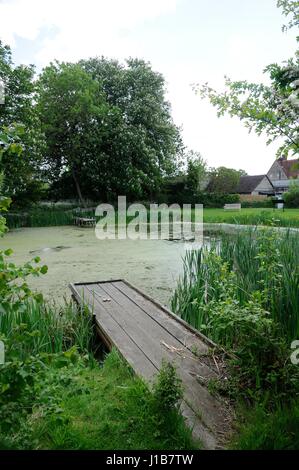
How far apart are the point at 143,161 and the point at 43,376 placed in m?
13.8

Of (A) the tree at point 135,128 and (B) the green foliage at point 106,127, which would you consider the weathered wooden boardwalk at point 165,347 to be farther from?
(A) the tree at point 135,128

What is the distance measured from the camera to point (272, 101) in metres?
1.31

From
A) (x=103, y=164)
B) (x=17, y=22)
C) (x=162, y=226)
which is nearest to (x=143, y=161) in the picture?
(x=103, y=164)

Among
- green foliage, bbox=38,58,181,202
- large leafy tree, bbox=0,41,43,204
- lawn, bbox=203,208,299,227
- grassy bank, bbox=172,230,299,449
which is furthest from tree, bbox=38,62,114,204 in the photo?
grassy bank, bbox=172,230,299,449

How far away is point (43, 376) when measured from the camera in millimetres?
1056

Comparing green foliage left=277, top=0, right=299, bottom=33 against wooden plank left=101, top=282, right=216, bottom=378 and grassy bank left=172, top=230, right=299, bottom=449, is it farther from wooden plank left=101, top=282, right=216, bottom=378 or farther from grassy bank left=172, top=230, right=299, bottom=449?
wooden plank left=101, top=282, right=216, bottom=378

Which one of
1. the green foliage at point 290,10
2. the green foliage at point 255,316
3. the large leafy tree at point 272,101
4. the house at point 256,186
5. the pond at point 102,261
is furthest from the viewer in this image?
the house at point 256,186

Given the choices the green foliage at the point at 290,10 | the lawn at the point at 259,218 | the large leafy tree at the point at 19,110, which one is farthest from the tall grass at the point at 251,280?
the large leafy tree at the point at 19,110

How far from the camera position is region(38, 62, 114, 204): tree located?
38.9 ft

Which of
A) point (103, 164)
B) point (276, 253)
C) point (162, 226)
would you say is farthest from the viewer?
point (103, 164)

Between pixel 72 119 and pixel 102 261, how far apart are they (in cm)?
882

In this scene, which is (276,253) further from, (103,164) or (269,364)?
(103,164)

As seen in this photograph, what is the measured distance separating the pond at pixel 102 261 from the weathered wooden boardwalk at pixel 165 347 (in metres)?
0.67

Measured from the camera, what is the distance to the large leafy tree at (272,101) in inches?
43.4
